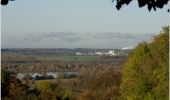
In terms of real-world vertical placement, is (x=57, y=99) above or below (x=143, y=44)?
below

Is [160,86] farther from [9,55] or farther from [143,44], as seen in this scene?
[9,55]

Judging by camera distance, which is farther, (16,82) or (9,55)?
(9,55)

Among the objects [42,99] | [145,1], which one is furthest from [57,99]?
[145,1]

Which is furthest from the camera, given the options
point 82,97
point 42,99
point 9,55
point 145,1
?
point 9,55

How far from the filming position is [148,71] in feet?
149

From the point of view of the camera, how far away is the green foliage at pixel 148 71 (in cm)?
4038

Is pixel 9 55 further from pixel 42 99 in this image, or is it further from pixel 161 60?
pixel 161 60

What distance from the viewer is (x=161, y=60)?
42.5m

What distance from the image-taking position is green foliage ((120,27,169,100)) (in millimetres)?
40375

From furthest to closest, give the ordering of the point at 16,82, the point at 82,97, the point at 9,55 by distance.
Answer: the point at 9,55 < the point at 82,97 < the point at 16,82

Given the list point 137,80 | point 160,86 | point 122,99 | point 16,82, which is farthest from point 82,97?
point 160,86

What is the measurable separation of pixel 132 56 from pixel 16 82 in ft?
60.5

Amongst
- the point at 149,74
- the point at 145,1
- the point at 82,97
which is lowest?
the point at 82,97

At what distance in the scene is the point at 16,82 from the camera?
65.8 metres
